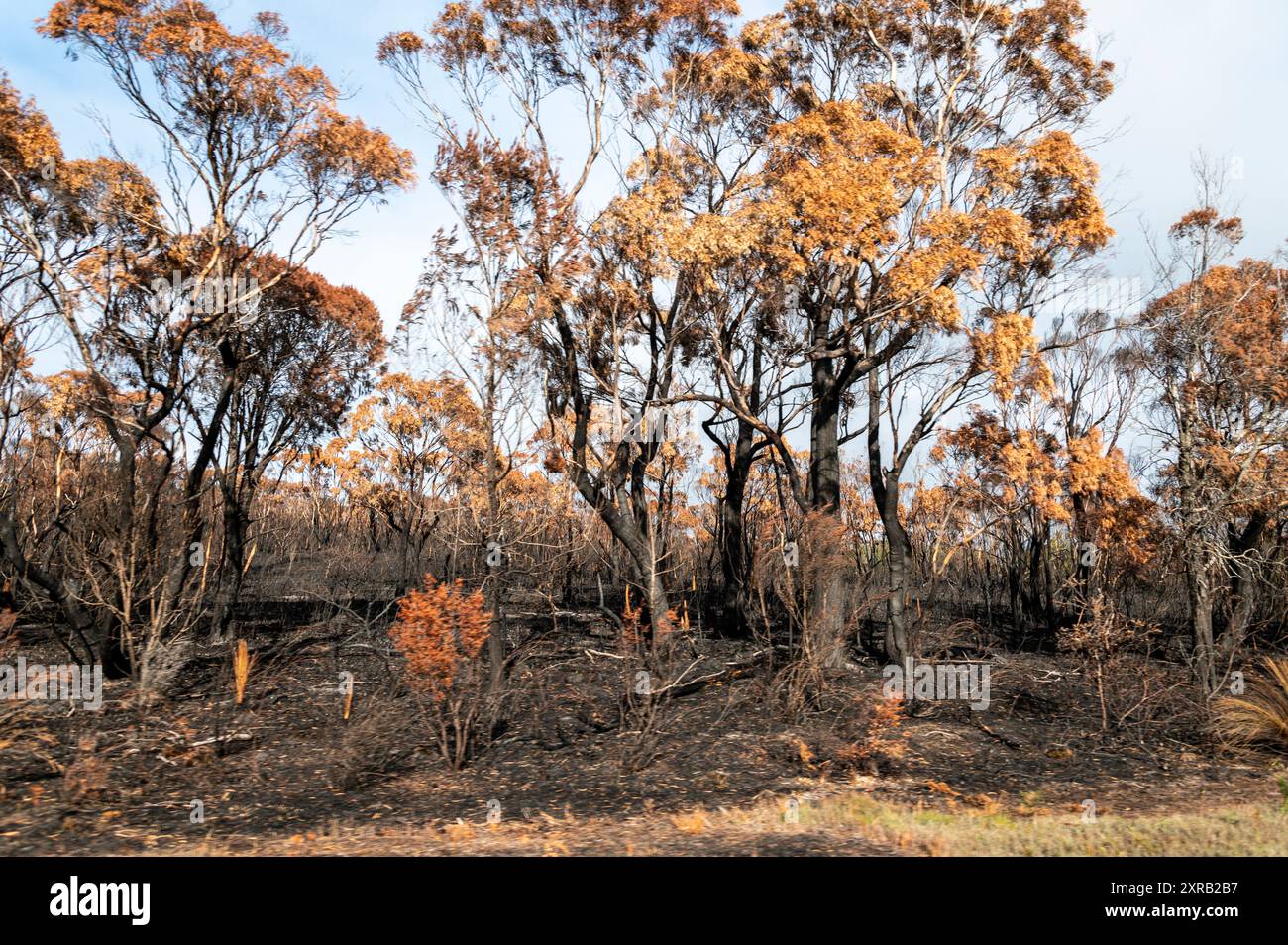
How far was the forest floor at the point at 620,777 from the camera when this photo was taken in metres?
7.33

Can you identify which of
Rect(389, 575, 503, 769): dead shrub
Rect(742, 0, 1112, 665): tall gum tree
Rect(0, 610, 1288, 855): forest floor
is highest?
Rect(742, 0, 1112, 665): tall gum tree

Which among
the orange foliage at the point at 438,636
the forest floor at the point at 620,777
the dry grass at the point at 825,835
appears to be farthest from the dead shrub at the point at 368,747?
the dry grass at the point at 825,835

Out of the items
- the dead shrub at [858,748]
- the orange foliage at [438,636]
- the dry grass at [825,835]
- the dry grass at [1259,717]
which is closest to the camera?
the dry grass at [825,835]

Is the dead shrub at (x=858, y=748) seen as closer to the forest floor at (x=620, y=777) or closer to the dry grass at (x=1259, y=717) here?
the forest floor at (x=620, y=777)

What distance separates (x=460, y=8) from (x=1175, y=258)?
13.1m

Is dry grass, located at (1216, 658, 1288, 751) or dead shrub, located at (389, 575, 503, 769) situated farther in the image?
dry grass, located at (1216, 658, 1288, 751)

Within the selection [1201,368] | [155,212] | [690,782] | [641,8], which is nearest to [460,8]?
[641,8]

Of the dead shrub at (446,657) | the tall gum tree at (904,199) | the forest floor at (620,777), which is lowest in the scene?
the forest floor at (620,777)

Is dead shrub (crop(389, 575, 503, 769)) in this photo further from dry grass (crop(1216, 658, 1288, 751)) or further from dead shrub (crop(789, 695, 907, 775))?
dry grass (crop(1216, 658, 1288, 751))

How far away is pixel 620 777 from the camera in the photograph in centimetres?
1012

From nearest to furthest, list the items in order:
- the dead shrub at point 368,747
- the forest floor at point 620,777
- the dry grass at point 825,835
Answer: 1. the dry grass at point 825,835
2. the forest floor at point 620,777
3. the dead shrub at point 368,747

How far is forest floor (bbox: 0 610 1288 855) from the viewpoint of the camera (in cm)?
733

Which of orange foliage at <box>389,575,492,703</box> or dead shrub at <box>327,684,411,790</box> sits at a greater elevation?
orange foliage at <box>389,575,492,703</box>

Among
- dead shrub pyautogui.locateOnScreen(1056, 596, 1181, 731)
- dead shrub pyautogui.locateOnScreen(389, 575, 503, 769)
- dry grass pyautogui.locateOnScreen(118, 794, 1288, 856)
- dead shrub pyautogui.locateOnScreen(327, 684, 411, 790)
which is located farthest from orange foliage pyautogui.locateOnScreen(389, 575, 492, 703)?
dead shrub pyautogui.locateOnScreen(1056, 596, 1181, 731)
